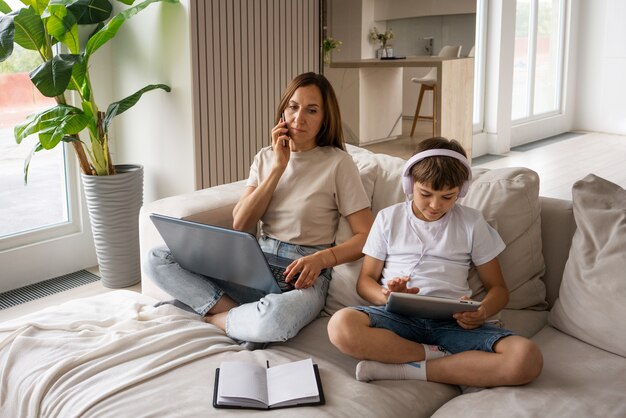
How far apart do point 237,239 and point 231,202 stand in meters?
0.61

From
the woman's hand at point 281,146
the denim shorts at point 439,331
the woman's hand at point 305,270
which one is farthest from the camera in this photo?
the woman's hand at point 281,146

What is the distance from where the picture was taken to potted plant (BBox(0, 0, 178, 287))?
295cm

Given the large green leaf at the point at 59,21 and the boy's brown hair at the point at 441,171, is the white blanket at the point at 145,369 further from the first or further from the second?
the large green leaf at the point at 59,21

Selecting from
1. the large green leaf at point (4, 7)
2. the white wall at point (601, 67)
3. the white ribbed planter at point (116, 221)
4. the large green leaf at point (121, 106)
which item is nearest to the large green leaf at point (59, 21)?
the large green leaf at point (4, 7)

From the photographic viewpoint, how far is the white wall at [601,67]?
25.8 feet

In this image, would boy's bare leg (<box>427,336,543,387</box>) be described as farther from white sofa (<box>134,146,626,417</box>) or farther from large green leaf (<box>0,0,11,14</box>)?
large green leaf (<box>0,0,11,14</box>)

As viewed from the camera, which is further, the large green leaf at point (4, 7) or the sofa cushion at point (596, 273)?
the large green leaf at point (4, 7)

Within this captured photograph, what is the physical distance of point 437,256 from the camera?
6.64 feet

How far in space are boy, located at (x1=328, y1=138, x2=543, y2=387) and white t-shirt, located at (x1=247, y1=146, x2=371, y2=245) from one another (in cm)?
19

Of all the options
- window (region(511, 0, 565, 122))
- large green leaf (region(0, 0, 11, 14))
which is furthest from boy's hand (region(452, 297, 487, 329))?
window (region(511, 0, 565, 122))

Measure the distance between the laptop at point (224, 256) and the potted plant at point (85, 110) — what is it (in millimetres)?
1109

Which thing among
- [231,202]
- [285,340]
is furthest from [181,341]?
[231,202]

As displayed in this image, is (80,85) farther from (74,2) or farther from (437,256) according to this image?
(437,256)

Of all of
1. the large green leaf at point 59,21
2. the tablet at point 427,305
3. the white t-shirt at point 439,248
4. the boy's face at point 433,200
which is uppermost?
the large green leaf at point 59,21
